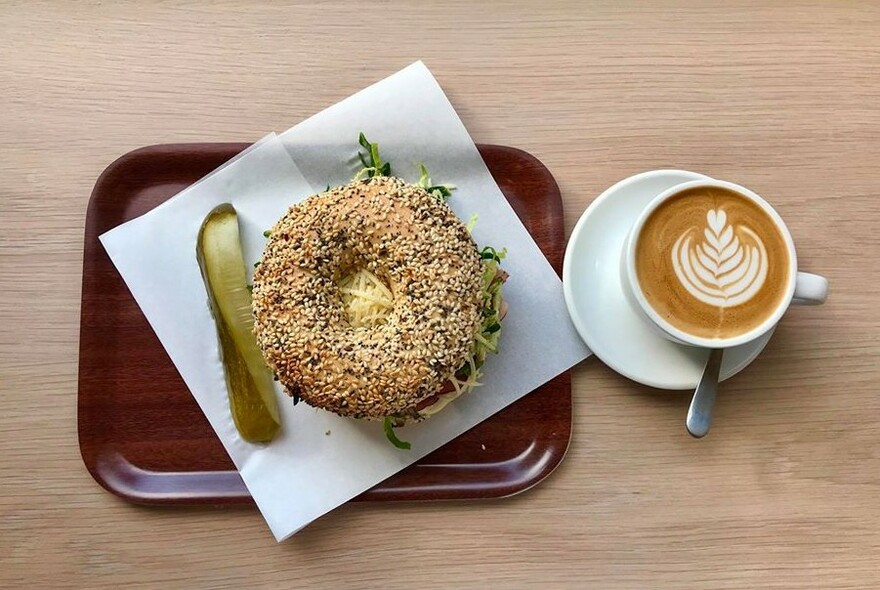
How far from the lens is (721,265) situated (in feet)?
4.59

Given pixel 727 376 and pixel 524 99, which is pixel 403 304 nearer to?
pixel 524 99

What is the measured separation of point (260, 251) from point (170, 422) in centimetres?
39

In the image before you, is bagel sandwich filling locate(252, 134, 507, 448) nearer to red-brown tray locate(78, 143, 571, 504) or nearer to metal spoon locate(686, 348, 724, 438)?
red-brown tray locate(78, 143, 571, 504)

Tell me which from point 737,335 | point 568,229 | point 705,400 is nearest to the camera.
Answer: point 737,335

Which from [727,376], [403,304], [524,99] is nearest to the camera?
[403,304]

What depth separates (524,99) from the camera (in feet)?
5.39

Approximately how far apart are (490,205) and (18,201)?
0.99 meters

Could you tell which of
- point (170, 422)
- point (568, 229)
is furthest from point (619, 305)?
point (170, 422)

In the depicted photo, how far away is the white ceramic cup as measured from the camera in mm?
1386

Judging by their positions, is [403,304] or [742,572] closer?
[403,304]

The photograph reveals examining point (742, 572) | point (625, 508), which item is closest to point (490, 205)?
point (625, 508)

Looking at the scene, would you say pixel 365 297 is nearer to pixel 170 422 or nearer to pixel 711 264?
pixel 170 422

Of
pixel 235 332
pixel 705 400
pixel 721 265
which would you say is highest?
pixel 235 332

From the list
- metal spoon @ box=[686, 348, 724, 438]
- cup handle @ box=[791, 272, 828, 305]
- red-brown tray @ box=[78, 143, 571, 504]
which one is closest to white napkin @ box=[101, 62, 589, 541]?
red-brown tray @ box=[78, 143, 571, 504]
